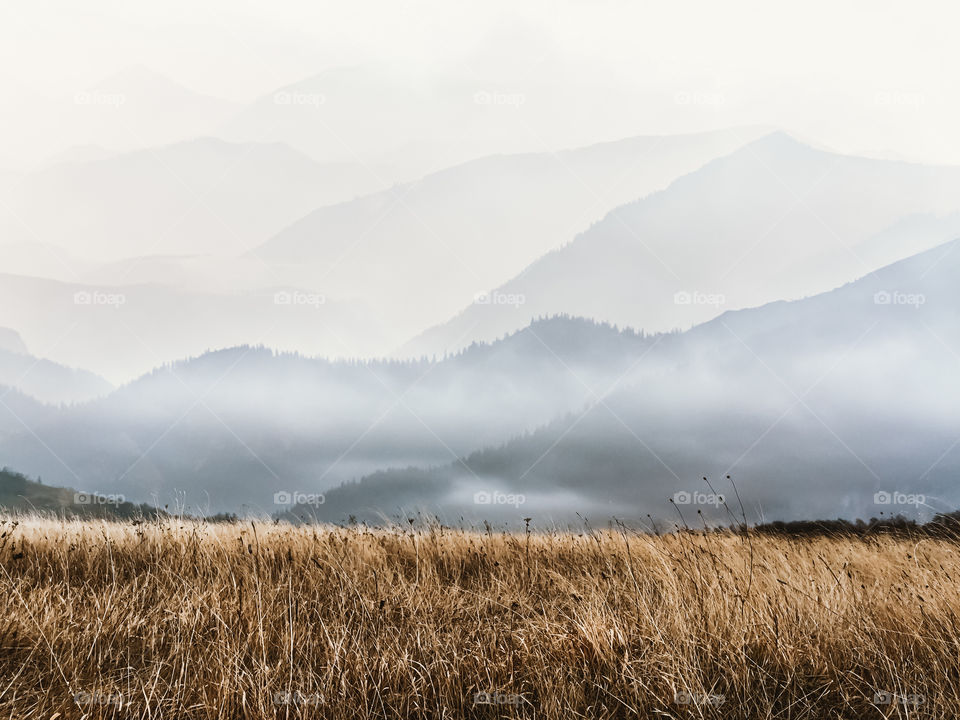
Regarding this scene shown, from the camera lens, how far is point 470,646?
15.2 feet

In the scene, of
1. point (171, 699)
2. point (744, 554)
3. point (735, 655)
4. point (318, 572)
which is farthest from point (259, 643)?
point (744, 554)

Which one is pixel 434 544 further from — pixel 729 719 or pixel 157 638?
pixel 729 719

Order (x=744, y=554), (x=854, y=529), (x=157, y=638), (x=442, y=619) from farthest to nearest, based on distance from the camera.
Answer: (x=854, y=529), (x=744, y=554), (x=442, y=619), (x=157, y=638)

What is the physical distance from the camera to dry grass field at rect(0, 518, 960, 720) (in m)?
3.96

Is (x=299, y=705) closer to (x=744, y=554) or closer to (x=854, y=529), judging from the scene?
(x=744, y=554)

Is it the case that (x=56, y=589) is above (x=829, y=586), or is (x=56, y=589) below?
above

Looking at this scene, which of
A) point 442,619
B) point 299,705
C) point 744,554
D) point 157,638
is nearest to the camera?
point 299,705

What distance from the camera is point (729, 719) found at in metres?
3.89

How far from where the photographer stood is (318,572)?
6375 mm

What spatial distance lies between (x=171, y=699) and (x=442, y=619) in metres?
1.98

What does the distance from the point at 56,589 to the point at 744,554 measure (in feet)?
22.5

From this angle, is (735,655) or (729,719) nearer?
(729,719)

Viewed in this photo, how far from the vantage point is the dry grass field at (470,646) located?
3.96 m

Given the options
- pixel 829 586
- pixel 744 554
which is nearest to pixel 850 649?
pixel 829 586
